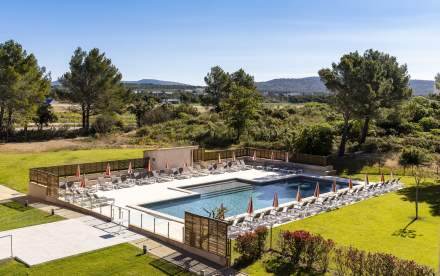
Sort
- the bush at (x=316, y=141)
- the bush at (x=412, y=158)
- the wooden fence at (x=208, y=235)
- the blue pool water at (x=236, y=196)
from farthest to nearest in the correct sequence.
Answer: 1. the bush at (x=316, y=141)
2. the bush at (x=412, y=158)
3. the blue pool water at (x=236, y=196)
4. the wooden fence at (x=208, y=235)

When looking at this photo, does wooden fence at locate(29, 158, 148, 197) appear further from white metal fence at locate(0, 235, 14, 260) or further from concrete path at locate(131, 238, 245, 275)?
concrete path at locate(131, 238, 245, 275)

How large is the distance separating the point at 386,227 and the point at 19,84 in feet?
124

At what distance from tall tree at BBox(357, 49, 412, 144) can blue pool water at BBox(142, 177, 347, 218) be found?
794 cm

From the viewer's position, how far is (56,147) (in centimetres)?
4053

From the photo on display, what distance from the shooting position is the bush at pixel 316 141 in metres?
34.1

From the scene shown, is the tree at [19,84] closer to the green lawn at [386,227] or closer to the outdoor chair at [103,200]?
the outdoor chair at [103,200]

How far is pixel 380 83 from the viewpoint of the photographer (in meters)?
32.9

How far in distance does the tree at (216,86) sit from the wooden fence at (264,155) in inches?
1083

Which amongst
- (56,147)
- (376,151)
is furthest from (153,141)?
(376,151)

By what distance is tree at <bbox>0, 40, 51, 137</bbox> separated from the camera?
4262 cm

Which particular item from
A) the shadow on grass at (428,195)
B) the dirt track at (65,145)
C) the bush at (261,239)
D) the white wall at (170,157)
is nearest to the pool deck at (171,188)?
the white wall at (170,157)

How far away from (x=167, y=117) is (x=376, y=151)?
2949 cm

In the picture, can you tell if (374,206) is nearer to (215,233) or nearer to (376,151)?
(215,233)

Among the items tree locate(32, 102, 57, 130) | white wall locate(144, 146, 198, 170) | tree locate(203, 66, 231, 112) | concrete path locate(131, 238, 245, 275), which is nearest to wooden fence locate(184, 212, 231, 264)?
concrete path locate(131, 238, 245, 275)
